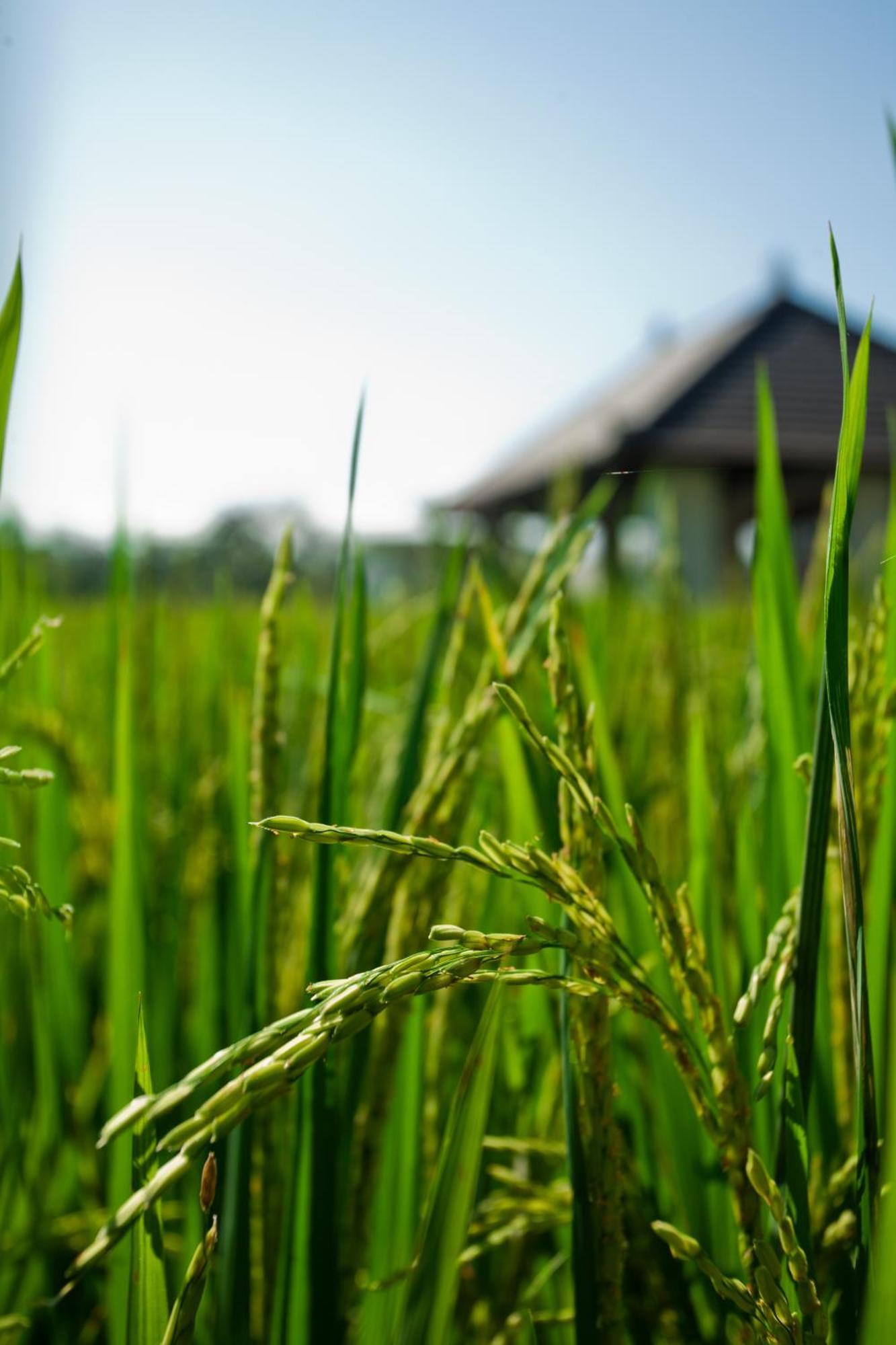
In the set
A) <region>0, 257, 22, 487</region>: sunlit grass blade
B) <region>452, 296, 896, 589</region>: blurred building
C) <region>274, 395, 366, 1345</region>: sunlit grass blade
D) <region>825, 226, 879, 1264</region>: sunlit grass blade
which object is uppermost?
<region>452, 296, 896, 589</region>: blurred building

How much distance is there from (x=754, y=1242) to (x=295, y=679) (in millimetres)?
957

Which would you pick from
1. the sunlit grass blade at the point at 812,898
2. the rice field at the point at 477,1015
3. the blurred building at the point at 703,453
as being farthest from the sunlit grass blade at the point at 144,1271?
the blurred building at the point at 703,453

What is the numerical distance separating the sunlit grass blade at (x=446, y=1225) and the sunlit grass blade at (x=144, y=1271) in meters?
0.08

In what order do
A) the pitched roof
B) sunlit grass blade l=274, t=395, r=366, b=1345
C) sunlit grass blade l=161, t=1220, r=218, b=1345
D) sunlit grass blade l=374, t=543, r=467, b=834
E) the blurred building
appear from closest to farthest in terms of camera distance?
sunlit grass blade l=161, t=1220, r=218, b=1345 → sunlit grass blade l=274, t=395, r=366, b=1345 → sunlit grass blade l=374, t=543, r=467, b=834 → the blurred building → the pitched roof

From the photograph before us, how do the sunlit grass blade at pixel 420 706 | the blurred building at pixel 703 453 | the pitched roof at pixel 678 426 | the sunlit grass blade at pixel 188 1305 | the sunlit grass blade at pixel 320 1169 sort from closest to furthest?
the sunlit grass blade at pixel 188 1305
the sunlit grass blade at pixel 320 1169
the sunlit grass blade at pixel 420 706
the blurred building at pixel 703 453
the pitched roof at pixel 678 426

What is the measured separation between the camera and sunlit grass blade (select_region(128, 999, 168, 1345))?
292 millimetres

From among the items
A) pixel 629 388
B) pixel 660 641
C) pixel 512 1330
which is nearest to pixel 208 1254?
pixel 512 1330

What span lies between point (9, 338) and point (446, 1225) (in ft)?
1.05

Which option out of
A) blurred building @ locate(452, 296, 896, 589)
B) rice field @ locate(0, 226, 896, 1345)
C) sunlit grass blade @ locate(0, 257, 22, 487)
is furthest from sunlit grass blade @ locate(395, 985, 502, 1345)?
blurred building @ locate(452, 296, 896, 589)

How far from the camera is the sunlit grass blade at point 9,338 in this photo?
33cm

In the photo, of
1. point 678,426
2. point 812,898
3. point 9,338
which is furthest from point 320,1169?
point 678,426

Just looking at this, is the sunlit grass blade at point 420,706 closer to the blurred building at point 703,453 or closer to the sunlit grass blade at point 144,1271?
the sunlit grass blade at point 144,1271

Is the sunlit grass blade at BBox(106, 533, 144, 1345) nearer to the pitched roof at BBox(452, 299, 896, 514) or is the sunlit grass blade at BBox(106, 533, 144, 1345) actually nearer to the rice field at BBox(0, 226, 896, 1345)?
the rice field at BBox(0, 226, 896, 1345)

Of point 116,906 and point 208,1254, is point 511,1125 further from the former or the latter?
point 208,1254
